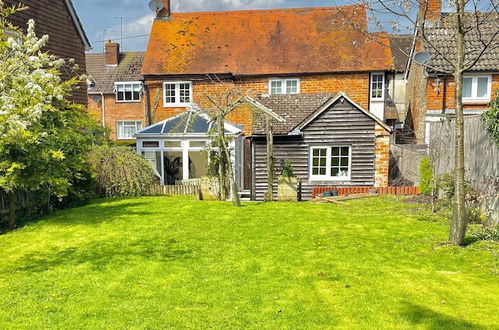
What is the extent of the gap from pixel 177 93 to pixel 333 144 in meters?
11.1

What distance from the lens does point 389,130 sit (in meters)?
17.4

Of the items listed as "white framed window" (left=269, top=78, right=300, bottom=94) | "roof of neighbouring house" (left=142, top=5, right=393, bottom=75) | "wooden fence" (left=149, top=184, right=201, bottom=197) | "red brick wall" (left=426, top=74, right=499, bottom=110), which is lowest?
"wooden fence" (left=149, top=184, right=201, bottom=197)

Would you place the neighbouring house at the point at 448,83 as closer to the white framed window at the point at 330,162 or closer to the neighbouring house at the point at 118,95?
the white framed window at the point at 330,162

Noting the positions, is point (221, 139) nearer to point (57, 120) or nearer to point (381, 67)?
point (57, 120)

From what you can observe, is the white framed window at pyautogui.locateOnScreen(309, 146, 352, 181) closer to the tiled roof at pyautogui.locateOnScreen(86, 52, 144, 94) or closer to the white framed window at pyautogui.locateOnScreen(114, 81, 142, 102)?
the white framed window at pyautogui.locateOnScreen(114, 81, 142, 102)

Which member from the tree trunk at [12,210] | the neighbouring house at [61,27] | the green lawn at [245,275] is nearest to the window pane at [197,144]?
the neighbouring house at [61,27]

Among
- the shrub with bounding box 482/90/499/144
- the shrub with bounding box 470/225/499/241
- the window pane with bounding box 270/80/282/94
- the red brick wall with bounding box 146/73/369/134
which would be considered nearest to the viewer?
the shrub with bounding box 470/225/499/241

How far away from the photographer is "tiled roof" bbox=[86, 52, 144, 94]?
34.5 meters

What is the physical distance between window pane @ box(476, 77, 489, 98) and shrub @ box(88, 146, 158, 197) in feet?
59.3

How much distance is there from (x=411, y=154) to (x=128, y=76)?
83.4ft

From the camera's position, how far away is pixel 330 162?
18.0m


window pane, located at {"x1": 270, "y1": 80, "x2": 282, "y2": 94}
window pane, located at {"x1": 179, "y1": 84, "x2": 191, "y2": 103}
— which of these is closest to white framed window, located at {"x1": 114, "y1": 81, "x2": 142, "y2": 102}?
window pane, located at {"x1": 179, "y1": 84, "x2": 191, "y2": 103}

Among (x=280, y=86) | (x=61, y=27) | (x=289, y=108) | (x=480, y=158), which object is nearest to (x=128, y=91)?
(x=61, y=27)

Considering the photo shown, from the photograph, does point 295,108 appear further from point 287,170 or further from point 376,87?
point 376,87
